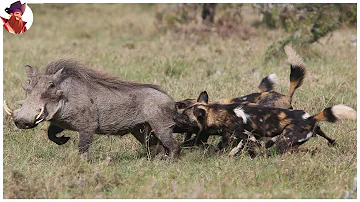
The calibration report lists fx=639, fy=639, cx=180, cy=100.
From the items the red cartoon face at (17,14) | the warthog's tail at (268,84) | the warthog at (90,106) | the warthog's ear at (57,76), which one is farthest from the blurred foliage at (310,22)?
the warthog's ear at (57,76)

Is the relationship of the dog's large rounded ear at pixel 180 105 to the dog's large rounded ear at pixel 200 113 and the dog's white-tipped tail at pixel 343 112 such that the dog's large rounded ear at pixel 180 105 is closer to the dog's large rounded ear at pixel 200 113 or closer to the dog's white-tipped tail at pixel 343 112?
the dog's large rounded ear at pixel 200 113

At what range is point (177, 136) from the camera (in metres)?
7.55

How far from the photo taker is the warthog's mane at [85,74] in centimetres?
638

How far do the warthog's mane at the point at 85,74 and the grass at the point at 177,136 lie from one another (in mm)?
254

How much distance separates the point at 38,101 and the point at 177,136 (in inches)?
79.2

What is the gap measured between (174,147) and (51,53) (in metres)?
6.69

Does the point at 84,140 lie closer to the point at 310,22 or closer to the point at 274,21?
the point at 310,22

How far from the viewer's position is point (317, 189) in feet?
17.9

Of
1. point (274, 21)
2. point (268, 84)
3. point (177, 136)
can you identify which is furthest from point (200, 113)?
point (274, 21)

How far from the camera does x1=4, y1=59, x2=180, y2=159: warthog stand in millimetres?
6137

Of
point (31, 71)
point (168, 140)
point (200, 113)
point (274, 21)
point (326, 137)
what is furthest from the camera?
point (274, 21)

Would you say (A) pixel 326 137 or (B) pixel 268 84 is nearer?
(A) pixel 326 137

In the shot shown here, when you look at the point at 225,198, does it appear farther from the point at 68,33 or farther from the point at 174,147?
the point at 68,33

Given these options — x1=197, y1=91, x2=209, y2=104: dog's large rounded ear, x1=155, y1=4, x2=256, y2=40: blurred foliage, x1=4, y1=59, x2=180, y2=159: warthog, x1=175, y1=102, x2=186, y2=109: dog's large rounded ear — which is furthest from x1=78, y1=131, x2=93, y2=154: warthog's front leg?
x1=155, y1=4, x2=256, y2=40: blurred foliage
